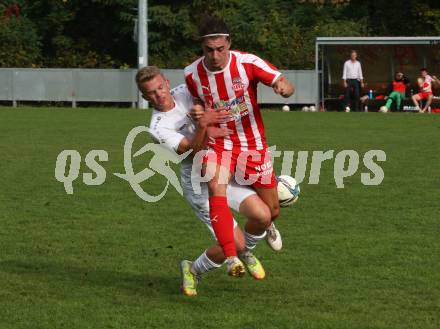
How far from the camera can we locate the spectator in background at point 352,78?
1292 inches

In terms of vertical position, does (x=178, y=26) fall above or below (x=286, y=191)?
above

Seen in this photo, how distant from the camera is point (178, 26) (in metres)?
45.6

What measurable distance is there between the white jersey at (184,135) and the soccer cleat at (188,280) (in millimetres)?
348

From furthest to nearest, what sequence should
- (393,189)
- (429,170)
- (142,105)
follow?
(142,105) < (429,170) < (393,189)

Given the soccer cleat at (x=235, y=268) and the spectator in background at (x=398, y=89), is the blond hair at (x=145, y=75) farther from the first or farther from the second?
the spectator in background at (x=398, y=89)

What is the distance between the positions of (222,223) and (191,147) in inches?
21.4

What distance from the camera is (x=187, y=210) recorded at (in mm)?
12320

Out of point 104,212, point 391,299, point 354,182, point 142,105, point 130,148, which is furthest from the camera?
point 142,105

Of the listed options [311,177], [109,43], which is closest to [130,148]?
[311,177]

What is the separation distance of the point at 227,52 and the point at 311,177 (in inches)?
310

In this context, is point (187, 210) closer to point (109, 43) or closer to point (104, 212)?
point (104, 212)

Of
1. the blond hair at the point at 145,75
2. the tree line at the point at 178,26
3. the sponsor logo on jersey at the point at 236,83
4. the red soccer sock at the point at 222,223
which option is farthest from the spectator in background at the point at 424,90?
the blond hair at the point at 145,75

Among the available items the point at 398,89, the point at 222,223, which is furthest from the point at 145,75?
the point at 398,89

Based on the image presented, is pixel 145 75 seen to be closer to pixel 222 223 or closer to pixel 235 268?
pixel 222 223
